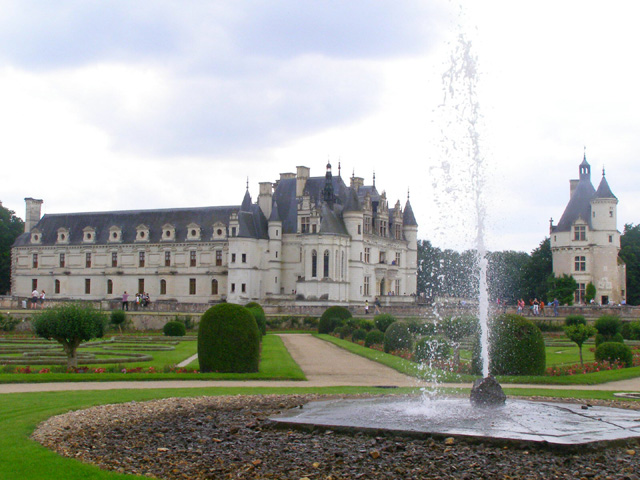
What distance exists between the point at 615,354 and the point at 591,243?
139 feet

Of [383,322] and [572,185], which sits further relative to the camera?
[572,185]

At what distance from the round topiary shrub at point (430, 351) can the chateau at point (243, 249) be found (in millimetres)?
32606

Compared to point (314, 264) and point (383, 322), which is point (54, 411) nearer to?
point (383, 322)

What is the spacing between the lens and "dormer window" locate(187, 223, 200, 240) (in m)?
69.0

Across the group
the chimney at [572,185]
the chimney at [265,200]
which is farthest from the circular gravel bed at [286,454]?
the chimney at [572,185]

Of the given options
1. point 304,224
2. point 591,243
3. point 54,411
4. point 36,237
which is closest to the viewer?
point 54,411

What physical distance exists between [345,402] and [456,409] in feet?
6.86

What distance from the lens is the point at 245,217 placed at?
63.1 meters

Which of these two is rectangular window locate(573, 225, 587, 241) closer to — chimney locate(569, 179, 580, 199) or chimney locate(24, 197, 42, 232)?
chimney locate(569, 179, 580, 199)

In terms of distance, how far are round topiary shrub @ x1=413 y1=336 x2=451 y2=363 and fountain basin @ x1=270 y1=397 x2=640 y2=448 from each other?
10051 millimetres

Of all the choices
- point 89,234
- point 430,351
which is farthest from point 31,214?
point 430,351

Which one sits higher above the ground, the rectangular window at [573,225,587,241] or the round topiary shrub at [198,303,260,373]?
the rectangular window at [573,225,587,241]

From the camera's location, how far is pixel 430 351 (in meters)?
24.4

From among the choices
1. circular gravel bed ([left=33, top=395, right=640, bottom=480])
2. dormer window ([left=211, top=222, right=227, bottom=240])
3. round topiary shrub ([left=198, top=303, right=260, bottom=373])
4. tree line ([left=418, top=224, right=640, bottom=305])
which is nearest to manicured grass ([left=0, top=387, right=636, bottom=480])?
circular gravel bed ([left=33, top=395, right=640, bottom=480])
